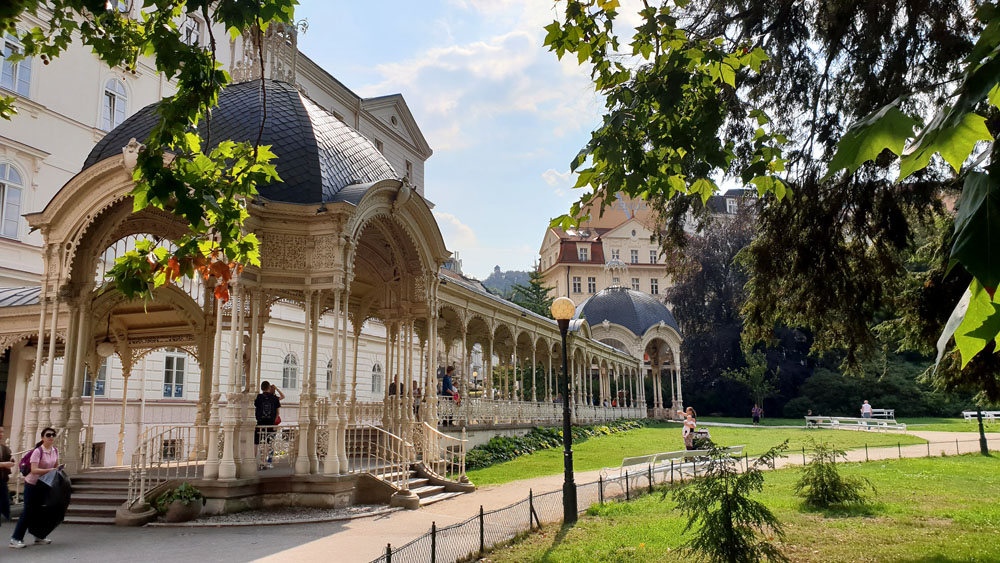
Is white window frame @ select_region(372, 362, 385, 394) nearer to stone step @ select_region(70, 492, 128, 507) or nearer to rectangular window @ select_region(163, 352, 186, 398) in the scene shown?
rectangular window @ select_region(163, 352, 186, 398)

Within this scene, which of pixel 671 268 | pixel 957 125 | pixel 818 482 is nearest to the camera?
pixel 957 125

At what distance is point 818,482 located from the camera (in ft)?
41.2

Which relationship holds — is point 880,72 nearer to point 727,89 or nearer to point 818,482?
point 727,89

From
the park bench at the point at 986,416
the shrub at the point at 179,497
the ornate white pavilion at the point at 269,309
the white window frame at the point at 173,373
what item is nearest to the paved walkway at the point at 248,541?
the shrub at the point at 179,497

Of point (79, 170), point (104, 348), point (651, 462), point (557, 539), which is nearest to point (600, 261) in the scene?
point (79, 170)

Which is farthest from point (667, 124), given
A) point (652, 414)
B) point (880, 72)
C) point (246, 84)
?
point (652, 414)

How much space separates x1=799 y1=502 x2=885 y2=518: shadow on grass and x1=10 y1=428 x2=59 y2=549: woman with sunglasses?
11.9 m

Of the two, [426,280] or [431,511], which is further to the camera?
[426,280]

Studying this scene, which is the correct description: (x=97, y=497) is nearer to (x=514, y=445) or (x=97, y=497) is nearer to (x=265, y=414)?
(x=265, y=414)

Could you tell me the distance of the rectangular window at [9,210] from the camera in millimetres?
21469

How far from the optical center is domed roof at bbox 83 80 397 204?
516 inches

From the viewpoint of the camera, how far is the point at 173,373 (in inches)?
1018

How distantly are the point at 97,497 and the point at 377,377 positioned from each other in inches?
Answer: 1036

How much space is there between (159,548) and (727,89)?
33.7 ft
